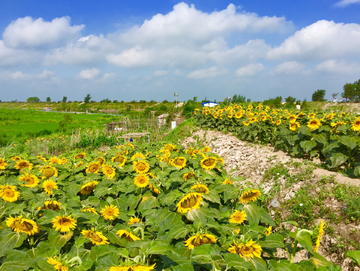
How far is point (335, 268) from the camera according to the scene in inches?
35.9

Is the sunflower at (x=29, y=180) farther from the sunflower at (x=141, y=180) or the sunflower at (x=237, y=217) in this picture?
the sunflower at (x=237, y=217)

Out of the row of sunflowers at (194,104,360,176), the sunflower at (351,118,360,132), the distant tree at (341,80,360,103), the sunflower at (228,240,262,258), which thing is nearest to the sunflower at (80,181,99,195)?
the sunflower at (228,240,262,258)

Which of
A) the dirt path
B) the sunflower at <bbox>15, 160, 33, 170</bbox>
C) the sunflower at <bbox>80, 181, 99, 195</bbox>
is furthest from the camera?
the dirt path

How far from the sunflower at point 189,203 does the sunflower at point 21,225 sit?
864 millimetres

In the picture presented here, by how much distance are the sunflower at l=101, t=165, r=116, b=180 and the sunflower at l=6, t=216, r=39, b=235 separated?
32.2 inches

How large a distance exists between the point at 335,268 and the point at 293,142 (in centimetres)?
451

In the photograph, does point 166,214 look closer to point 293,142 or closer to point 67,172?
point 67,172

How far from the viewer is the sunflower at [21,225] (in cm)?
128

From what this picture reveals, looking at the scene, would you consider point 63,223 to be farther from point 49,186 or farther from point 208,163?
point 208,163

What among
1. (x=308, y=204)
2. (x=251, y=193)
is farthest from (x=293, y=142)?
(x=251, y=193)

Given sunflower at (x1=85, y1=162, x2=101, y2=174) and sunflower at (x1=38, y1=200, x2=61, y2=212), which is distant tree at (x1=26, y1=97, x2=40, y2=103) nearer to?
sunflower at (x1=85, y1=162, x2=101, y2=174)

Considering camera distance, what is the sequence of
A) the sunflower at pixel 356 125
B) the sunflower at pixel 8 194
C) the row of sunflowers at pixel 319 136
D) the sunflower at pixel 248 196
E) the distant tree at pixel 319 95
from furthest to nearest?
the distant tree at pixel 319 95, the row of sunflowers at pixel 319 136, the sunflower at pixel 356 125, the sunflower at pixel 248 196, the sunflower at pixel 8 194

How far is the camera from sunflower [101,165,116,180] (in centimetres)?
210

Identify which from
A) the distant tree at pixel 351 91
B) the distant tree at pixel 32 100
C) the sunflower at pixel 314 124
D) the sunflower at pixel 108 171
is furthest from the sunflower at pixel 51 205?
the distant tree at pixel 32 100
